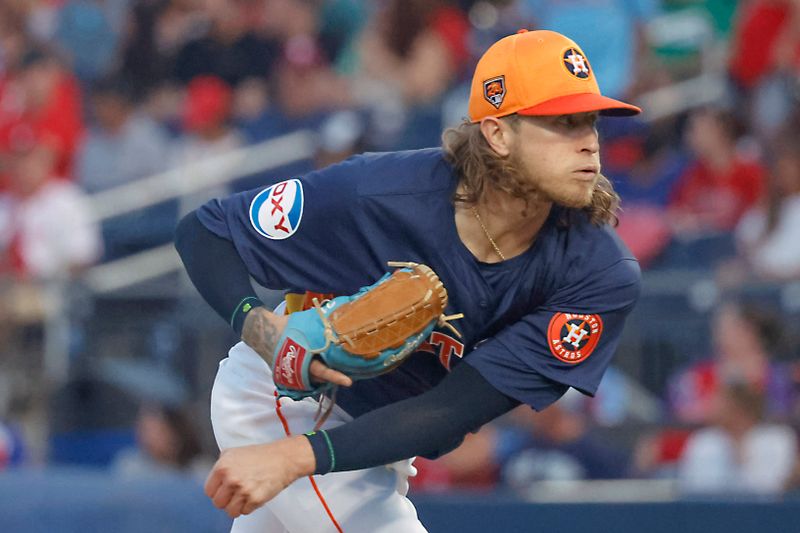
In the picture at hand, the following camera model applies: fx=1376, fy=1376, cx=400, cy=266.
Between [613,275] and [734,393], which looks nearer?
[613,275]

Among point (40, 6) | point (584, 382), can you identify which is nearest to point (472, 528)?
point (584, 382)

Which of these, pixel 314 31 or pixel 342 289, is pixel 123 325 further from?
pixel 342 289

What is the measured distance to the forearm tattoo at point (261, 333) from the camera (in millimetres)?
3312

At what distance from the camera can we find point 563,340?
11.1 feet

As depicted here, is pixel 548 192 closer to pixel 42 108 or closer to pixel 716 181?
pixel 716 181

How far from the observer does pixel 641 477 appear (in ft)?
19.5

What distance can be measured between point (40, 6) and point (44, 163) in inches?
97.7

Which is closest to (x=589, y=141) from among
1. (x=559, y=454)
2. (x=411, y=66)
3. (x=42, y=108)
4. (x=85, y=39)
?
(x=559, y=454)

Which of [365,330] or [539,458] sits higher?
[365,330]

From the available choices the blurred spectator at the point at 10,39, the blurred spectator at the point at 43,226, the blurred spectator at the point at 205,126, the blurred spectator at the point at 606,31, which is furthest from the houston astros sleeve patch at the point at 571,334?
the blurred spectator at the point at 10,39

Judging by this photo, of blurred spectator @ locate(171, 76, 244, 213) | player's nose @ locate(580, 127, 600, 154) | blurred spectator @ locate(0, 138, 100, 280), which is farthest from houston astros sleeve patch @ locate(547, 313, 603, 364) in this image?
blurred spectator @ locate(171, 76, 244, 213)

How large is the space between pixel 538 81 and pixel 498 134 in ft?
0.60

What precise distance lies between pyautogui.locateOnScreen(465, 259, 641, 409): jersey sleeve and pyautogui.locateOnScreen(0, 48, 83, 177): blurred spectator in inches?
240

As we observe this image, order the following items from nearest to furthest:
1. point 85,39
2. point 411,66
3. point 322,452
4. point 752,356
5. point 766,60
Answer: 1. point 322,452
2. point 752,356
3. point 766,60
4. point 411,66
5. point 85,39
